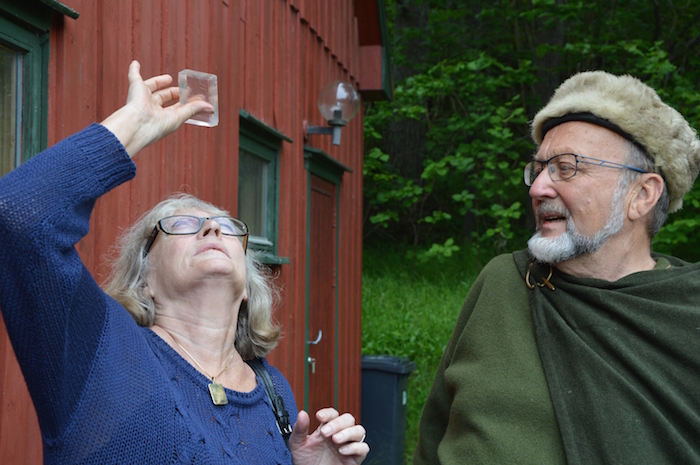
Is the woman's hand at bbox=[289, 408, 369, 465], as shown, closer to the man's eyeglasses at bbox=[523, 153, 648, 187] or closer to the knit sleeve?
the knit sleeve

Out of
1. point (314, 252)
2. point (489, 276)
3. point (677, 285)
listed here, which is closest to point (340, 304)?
point (314, 252)

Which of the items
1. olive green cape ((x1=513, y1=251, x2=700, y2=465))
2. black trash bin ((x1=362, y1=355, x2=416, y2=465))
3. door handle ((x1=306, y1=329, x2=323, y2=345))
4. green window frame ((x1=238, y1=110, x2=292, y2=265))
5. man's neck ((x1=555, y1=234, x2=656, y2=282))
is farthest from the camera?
black trash bin ((x1=362, y1=355, x2=416, y2=465))

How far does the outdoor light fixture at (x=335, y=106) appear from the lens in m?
4.85

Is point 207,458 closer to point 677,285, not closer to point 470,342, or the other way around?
point 470,342

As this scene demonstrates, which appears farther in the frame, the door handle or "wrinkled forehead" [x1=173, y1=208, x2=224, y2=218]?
the door handle

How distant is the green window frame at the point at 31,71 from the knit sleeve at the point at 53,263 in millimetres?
963

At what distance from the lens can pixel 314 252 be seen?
527cm

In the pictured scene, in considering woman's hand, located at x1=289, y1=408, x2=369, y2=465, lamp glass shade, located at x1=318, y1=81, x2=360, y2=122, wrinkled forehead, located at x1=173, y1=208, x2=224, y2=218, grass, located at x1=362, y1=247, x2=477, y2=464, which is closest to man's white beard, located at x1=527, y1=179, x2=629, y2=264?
woman's hand, located at x1=289, y1=408, x2=369, y2=465

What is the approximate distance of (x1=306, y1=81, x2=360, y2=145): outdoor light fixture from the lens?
4.85 meters

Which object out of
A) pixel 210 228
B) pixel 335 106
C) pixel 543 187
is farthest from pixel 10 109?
pixel 335 106

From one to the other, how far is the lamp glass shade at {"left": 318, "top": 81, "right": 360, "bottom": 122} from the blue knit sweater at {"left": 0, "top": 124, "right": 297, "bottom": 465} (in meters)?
3.46

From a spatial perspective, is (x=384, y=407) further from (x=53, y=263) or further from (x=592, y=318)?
(x=53, y=263)

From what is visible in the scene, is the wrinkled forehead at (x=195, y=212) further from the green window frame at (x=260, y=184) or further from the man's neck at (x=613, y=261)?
the green window frame at (x=260, y=184)

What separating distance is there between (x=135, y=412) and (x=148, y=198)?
146 centimetres
